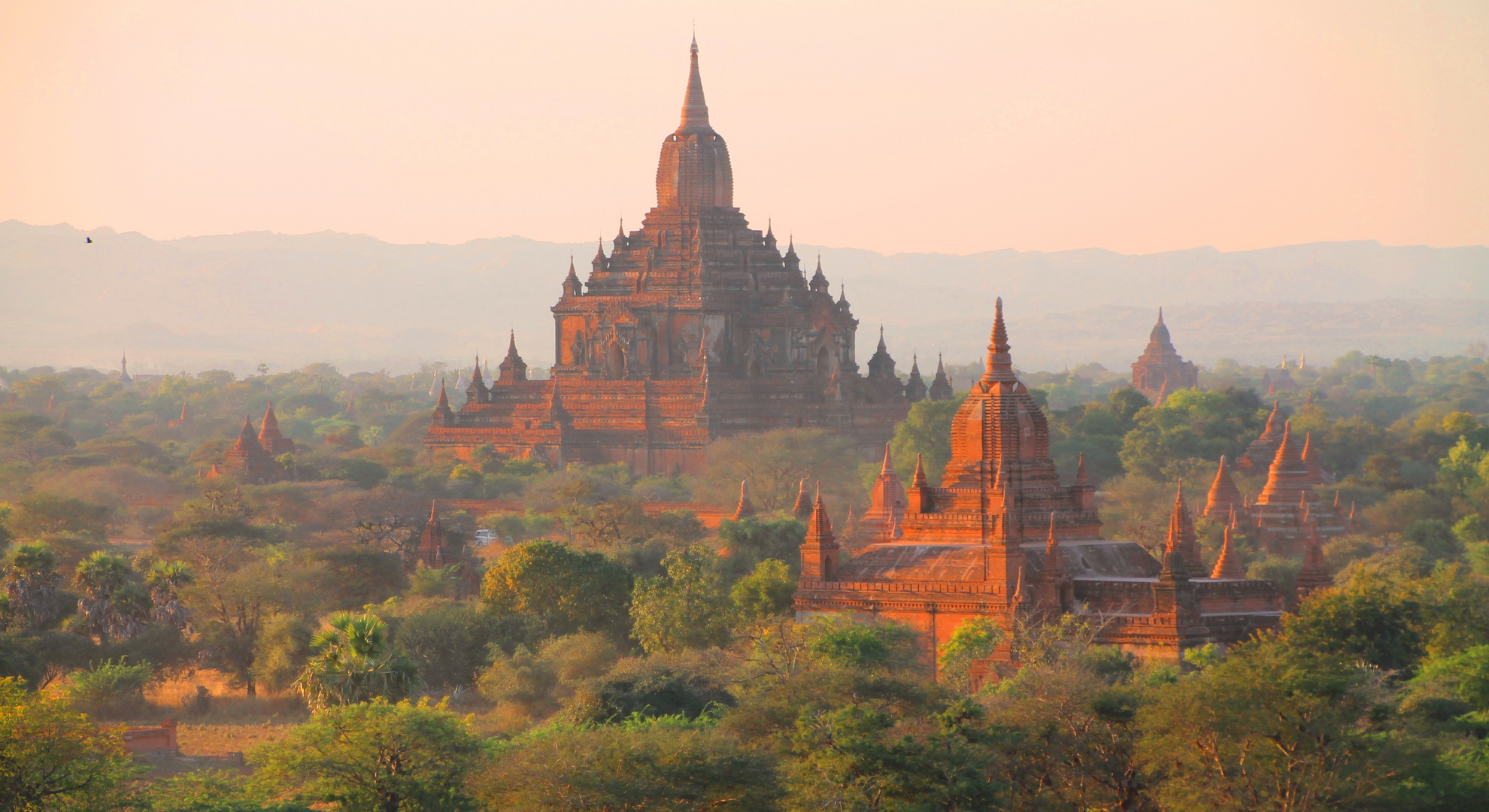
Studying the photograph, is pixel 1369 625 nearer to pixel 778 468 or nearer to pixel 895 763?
pixel 895 763

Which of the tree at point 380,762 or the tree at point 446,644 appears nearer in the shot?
the tree at point 380,762

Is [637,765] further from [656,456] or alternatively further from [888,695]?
[656,456]

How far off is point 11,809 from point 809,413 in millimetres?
56174

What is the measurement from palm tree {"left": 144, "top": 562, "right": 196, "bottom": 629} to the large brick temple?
34.5 meters

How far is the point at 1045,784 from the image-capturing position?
28406 millimetres

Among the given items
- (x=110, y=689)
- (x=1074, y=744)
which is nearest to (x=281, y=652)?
(x=110, y=689)

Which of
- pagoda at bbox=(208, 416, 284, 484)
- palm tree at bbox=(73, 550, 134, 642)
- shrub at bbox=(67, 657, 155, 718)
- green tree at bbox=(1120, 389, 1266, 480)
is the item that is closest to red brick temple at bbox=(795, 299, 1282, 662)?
shrub at bbox=(67, 657, 155, 718)

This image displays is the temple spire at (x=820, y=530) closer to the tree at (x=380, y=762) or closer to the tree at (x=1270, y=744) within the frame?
the tree at (x=380, y=762)

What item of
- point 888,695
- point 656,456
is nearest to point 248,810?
point 888,695

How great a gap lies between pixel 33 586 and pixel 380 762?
17082 mm

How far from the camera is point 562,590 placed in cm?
4509

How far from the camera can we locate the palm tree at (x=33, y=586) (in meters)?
44.3

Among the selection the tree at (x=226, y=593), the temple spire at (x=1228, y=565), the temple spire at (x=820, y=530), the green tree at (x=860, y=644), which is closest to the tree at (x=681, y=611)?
the temple spire at (x=820, y=530)

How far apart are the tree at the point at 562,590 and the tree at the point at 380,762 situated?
1369 cm
